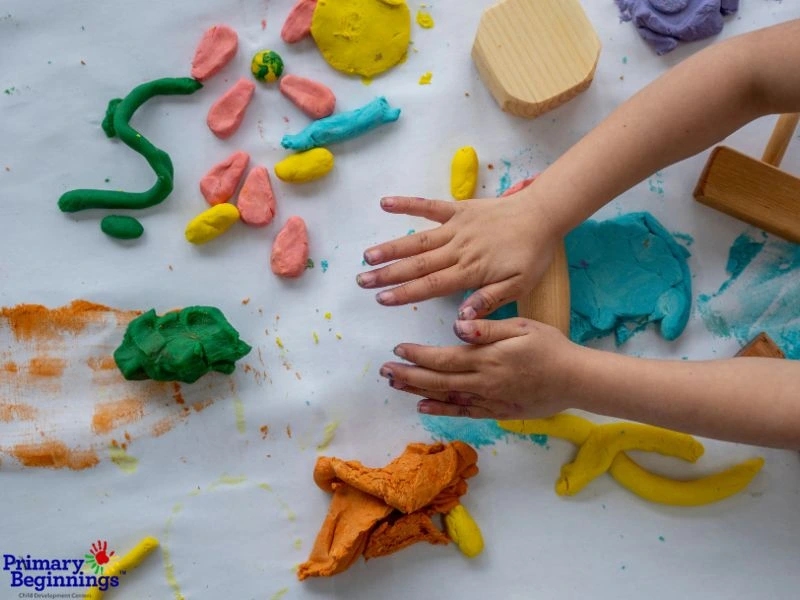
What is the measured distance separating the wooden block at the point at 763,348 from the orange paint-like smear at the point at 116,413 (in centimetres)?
60

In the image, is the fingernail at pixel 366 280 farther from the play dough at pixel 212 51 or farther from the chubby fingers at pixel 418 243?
the play dough at pixel 212 51

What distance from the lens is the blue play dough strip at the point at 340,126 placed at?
75 cm

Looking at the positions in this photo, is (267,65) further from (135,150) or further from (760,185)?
(760,185)

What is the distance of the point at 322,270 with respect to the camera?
2.51 feet

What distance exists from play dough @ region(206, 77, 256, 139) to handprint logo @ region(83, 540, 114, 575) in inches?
16.5

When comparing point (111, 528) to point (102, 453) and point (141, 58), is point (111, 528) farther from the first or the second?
point (141, 58)

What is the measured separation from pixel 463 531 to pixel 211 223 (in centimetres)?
39

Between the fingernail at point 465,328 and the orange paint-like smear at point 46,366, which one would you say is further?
the orange paint-like smear at point 46,366

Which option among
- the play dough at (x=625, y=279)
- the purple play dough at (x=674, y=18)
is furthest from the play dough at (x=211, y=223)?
the purple play dough at (x=674, y=18)

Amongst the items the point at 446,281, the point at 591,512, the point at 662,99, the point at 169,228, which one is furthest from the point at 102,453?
the point at 662,99

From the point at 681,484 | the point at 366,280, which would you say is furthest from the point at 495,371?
the point at 681,484

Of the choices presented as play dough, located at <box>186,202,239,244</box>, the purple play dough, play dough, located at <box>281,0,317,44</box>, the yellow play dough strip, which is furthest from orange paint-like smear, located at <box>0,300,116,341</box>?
the purple play dough

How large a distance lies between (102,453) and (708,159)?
0.67 meters

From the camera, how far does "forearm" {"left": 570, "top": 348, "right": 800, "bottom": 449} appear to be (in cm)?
64
